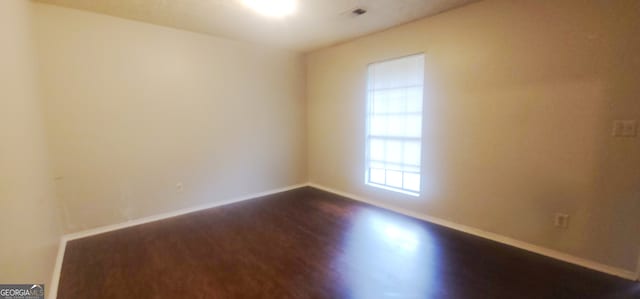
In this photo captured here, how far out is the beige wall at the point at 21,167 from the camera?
1.24 m

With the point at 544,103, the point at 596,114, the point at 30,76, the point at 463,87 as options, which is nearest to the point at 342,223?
the point at 463,87

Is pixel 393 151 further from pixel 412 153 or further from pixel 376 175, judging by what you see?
pixel 376 175

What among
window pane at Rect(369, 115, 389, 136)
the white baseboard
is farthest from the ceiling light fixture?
the white baseboard

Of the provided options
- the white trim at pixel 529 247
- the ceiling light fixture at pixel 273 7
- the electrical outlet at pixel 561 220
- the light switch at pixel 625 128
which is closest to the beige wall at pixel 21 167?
the ceiling light fixture at pixel 273 7

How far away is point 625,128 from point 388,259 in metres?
2.09

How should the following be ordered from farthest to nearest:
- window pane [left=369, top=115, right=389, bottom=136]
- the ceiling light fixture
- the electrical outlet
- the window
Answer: window pane [left=369, top=115, right=389, bottom=136] → the window → the ceiling light fixture → the electrical outlet

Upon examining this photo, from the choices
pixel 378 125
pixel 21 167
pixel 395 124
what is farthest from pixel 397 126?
pixel 21 167

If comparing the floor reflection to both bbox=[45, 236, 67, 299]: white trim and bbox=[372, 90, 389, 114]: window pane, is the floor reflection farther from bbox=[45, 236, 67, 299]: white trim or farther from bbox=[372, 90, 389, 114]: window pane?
bbox=[45, 236, 67, 299]: white trim

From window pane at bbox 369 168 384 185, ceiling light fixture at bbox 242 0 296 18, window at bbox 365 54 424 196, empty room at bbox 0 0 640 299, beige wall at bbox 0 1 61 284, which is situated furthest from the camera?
window pane at bbox 369 168 384 185

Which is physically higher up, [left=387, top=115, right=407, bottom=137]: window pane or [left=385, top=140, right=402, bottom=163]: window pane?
[left=387, top=115, right=407, bottom=137]: window pane

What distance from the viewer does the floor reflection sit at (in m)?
1.94

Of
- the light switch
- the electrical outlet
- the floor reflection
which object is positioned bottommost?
the floor reflection

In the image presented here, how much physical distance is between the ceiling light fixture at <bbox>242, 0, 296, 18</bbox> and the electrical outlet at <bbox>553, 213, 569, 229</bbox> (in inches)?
123

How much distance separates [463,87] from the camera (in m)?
2.85
